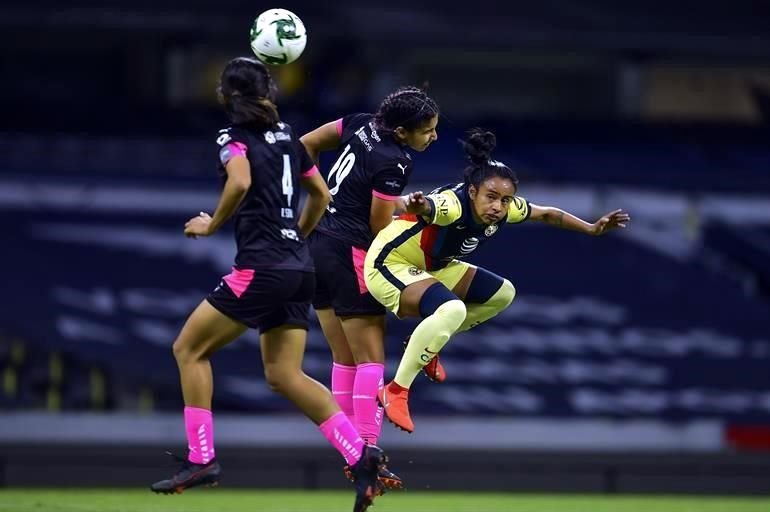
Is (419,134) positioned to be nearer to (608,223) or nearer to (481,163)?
(481,163)

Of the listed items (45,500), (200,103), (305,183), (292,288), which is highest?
(200,103)

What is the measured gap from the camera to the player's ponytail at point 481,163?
7367 millimetres

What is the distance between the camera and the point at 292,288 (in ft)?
21.9

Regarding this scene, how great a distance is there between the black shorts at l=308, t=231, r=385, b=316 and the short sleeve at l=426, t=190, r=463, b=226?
1.76 ft

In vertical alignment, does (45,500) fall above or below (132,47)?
below

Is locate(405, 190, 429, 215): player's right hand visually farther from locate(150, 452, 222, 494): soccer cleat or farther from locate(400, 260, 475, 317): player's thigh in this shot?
locate(150, 452, 222, 494): soccer cleat

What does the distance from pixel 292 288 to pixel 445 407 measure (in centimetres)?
665

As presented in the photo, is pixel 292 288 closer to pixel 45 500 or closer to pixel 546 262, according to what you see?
pixel 45 500

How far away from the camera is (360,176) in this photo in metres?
7.49

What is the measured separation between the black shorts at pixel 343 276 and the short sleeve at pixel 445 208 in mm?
537

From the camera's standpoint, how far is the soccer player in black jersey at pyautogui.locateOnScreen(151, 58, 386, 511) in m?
6.62

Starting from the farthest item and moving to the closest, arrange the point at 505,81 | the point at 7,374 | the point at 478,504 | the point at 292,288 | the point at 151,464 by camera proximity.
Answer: the point at 505,81
the point at 7,374
the point at 151,464
the point at 478,504
the point at 292,288

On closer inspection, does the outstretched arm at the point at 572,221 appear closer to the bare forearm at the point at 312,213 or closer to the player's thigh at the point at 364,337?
the player's thigh at the point at 364,337

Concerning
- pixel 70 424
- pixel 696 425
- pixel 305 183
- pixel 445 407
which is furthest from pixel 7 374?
pixel 305 183
